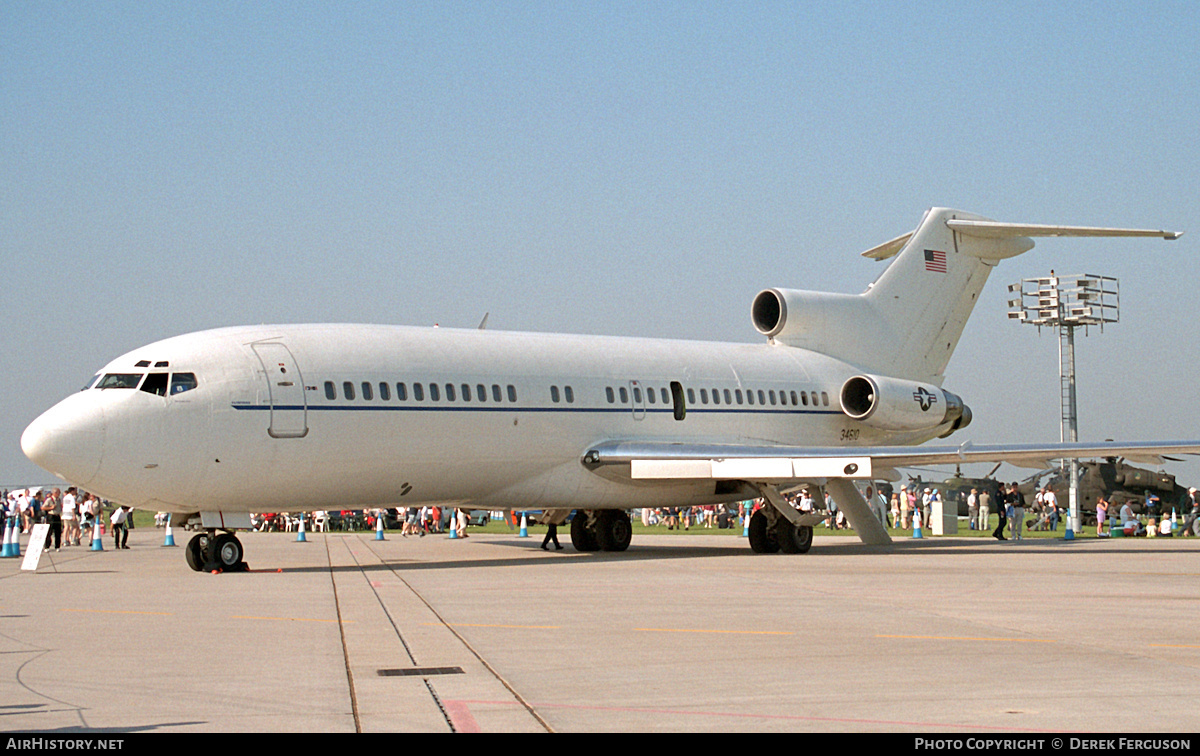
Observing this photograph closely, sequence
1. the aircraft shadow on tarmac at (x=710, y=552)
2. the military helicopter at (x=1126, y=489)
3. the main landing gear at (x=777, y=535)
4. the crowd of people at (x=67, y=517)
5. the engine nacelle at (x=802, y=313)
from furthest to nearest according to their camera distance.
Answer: the military helicopter at (x=1126, y=489), the crowd of people at (x=67, y=517), the engine nacelle at (x=802, y=313), the main landing gear at (x=777, y=535), the aircraft shadow on tarmac at (x=710, y=552)

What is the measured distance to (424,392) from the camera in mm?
→ 21359

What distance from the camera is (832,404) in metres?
29.1

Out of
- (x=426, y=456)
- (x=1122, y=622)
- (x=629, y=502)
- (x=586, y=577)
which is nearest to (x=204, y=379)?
(x=426, y=456)

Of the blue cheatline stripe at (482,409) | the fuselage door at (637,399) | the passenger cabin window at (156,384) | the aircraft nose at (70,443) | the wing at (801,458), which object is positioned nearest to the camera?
the aircraft nose at (70,443)

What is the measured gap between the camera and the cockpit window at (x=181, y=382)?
62.1ft

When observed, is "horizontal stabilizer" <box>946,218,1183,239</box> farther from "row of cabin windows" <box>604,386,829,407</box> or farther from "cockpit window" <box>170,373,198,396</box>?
"cockpit window" <box>170,373,198,396</box>

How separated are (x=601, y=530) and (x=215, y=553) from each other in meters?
9.70

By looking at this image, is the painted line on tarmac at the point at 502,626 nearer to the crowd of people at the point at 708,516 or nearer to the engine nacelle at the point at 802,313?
the crowd of people at the point at 708,516

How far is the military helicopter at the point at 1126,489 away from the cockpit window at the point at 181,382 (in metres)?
37.2

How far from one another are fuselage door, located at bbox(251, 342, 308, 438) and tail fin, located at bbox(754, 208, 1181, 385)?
513 inches

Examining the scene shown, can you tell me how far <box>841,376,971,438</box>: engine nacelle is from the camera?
2852 cm

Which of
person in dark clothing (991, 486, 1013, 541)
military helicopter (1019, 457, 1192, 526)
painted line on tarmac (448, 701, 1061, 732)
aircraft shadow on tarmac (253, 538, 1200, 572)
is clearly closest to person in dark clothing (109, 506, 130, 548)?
aircraft shadow on tarmac (253, 538, 1200, 572)

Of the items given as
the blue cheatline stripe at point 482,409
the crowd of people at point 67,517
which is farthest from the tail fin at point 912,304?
the crowd of people at point 67,517
